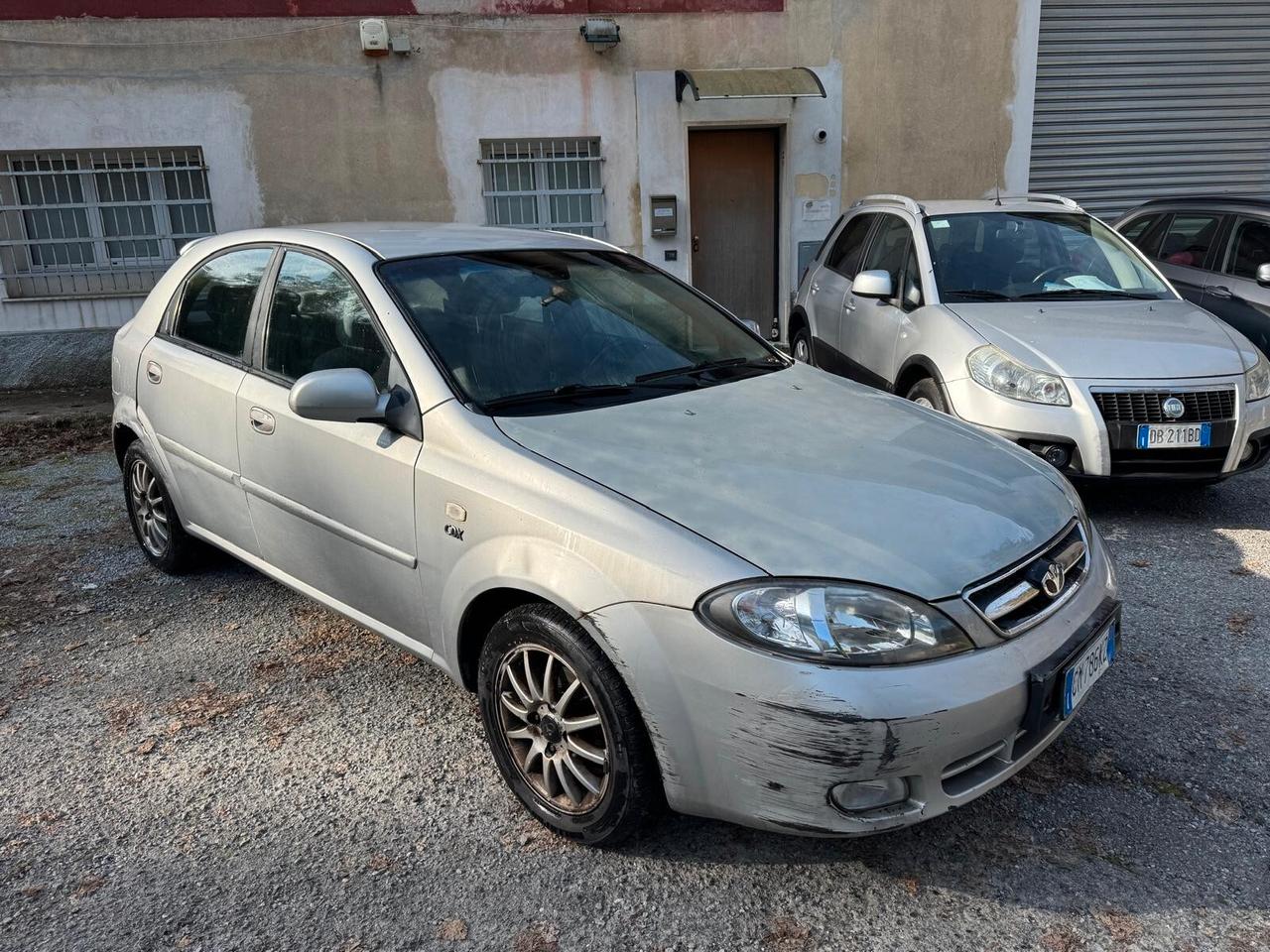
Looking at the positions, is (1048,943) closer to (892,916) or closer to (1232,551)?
(892,916)

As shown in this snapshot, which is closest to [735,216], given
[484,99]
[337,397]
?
[484,99]

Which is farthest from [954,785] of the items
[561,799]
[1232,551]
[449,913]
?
[1232,551]

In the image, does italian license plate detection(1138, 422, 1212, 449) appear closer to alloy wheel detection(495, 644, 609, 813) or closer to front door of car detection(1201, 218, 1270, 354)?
front door of car detection(1201, 218, 1270, 354)

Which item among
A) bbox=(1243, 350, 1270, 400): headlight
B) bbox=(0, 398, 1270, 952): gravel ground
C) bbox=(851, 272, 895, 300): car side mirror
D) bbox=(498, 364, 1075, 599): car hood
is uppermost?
bbox=(851, 272, 895, 300): car side mirror

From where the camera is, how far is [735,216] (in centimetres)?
1053

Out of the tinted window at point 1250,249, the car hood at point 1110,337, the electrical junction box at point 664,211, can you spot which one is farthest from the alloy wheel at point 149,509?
the tinted window at point 1250,249

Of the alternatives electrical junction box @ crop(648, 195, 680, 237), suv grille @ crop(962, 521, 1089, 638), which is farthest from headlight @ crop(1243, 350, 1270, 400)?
electrical junction box @ crop(648, 195, 680, 237)

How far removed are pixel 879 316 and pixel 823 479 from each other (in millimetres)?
3787

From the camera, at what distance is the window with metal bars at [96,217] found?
9.52 metres

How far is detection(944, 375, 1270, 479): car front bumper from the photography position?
4738mm

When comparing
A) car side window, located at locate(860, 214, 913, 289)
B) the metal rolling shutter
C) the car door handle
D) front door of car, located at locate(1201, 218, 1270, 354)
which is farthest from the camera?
the metal rolling shutter

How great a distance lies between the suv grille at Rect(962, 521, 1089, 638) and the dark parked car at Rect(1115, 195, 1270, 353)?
511cm

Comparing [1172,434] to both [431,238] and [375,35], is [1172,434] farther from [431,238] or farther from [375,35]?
[375,35]

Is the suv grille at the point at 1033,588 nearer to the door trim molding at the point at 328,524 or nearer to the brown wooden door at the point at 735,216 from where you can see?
the door trim molding at the point at 328,524
